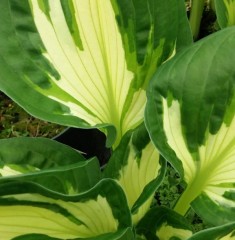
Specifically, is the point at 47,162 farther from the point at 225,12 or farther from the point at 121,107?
the point at 225,12

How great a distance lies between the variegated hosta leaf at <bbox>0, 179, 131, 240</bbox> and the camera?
0.50 meters

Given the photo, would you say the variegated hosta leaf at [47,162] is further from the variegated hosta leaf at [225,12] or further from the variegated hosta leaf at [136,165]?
the variegated hosta leaf at [225,12]

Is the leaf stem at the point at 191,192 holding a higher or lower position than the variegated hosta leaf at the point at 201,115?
lower

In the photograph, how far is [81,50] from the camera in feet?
2.20

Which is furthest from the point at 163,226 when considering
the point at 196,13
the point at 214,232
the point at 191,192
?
the point at 196,13

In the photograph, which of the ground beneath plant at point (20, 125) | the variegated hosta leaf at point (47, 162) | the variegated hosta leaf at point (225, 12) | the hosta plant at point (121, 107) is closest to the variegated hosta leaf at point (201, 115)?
the hosta plant at point (121, 107)

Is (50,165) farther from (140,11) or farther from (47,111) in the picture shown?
(140,11)

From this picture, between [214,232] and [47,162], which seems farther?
[47,162]

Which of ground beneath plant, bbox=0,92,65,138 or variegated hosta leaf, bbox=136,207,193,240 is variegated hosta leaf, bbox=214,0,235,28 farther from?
ground beneath plant, bbox=0,92,65,138

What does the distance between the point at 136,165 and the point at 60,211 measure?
14 cm

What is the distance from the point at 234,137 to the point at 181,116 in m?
0.08

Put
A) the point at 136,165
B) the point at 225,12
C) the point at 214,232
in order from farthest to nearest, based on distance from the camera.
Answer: the point at 225,12 → the point at 136,165 → the point at 214,232

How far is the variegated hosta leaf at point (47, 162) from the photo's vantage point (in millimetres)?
615

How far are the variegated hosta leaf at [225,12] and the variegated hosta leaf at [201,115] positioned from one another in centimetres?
22
